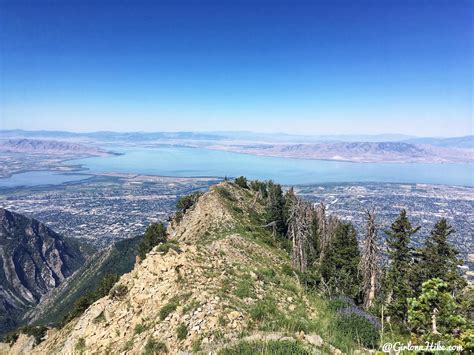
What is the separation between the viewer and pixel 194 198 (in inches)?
2255

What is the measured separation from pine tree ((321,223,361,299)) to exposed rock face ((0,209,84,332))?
179 m

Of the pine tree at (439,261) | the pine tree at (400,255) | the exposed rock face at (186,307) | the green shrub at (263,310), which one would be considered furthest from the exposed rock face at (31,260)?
the green shrub at (263,310)

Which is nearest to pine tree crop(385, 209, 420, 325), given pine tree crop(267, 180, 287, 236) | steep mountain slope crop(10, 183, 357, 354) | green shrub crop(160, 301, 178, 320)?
steep mountain slope crop(10, 183, 357, 354)

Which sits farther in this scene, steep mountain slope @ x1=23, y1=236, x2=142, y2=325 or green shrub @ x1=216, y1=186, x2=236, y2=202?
steep mountain slope @ x1=23, y1=236, x2=142, y2=325

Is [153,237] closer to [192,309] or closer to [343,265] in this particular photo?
[343,265]

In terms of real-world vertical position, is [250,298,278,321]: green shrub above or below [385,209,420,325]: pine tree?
above

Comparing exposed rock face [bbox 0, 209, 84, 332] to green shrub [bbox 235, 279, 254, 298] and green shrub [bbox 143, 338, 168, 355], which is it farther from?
green shrub [bbox 143, 338, 168, 355]

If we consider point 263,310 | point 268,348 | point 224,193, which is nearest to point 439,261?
point 263,310

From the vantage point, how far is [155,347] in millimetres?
12508

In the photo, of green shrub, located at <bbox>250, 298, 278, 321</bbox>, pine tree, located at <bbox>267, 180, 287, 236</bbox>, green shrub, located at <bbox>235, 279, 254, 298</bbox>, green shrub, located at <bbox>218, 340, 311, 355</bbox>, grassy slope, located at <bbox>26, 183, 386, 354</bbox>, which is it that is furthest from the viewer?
pine tree, located at <bbox>267, 180, 287, 236</bbox>

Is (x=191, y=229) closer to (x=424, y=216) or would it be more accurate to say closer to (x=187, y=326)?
(x=187, y=326)

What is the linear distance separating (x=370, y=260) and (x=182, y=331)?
23331 millimetres

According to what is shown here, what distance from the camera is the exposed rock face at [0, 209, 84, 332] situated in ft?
553

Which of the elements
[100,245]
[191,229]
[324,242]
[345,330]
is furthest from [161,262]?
[100,245]
